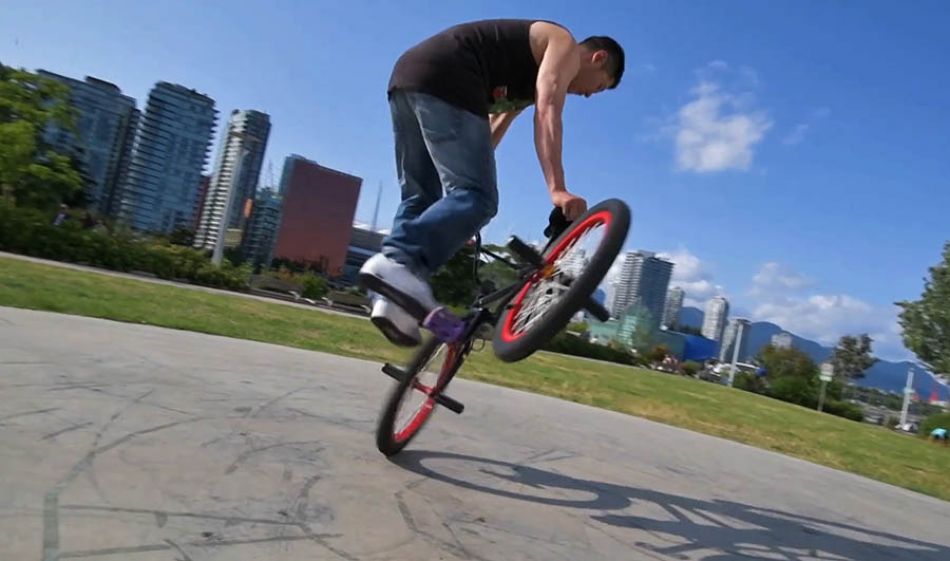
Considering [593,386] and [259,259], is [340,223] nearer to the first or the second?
[259,259]

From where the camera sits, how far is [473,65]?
2.79 metres


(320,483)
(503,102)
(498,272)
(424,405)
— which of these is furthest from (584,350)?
(320,483)

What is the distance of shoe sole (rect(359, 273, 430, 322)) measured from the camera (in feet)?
8.66

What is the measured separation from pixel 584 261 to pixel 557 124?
1.90 ft

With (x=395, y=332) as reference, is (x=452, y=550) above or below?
below

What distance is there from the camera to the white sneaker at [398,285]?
2.64 m

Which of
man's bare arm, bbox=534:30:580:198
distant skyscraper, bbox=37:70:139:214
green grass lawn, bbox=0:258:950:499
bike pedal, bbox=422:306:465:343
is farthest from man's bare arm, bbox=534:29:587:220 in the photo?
distant skyscraper, bbox=37:70:139:214

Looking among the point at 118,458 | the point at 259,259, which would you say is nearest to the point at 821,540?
the point at 118,458

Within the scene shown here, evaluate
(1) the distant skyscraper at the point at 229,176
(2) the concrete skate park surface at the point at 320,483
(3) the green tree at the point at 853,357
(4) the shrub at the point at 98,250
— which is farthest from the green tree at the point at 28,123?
(3) the green tree at the point at 853,357

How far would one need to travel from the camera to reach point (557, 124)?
2703 millimetres

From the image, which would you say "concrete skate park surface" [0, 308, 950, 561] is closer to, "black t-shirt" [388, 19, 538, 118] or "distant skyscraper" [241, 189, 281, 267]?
"black t-shirt" [388, 19, 538, 118]

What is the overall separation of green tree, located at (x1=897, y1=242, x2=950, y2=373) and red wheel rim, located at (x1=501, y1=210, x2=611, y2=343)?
112 ft

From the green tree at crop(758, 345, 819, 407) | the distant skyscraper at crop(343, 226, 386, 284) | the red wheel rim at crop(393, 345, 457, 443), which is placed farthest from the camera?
the distant skyscraper at crop(343, 226, 386, 284)

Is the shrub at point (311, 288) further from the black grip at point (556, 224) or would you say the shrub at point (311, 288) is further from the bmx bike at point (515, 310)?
the black grip at point (556, 224)
